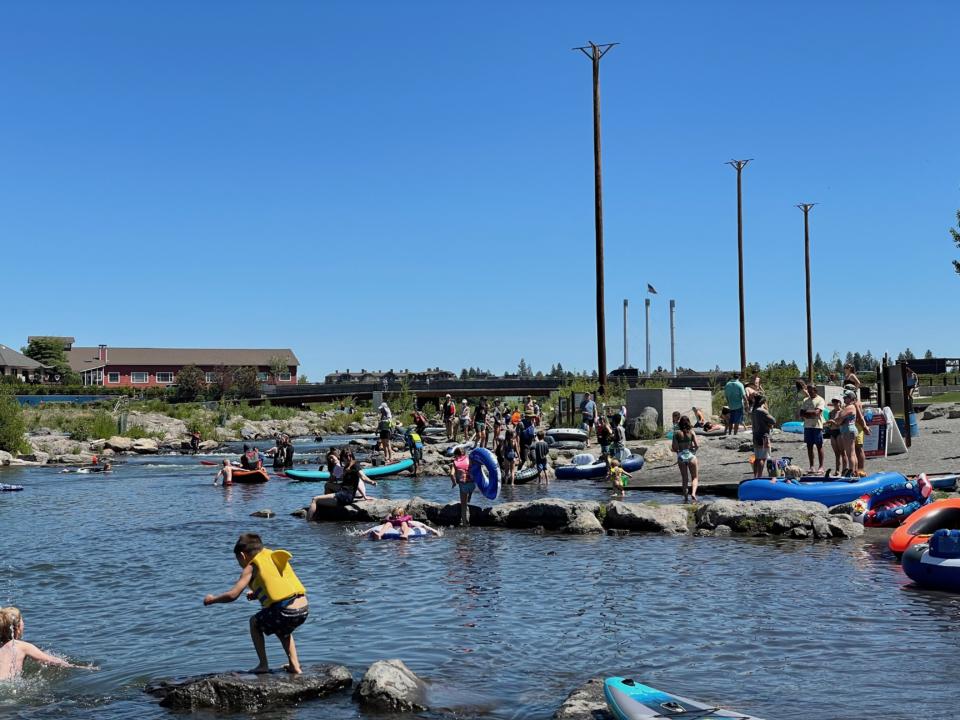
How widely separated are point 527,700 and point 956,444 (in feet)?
61.6

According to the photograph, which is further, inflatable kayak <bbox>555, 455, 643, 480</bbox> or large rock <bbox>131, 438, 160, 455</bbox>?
large rock <bbox>131, 438, 160, 455</bbox>

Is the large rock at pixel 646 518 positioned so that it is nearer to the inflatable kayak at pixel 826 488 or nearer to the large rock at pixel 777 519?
the large rock at pixel 777 519

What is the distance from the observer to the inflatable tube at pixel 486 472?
18.9 metres

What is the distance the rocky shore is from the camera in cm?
1714

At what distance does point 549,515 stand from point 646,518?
6.26ft

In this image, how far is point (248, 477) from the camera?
31.5m

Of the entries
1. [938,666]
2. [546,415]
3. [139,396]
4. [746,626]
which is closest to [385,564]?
[746,626]

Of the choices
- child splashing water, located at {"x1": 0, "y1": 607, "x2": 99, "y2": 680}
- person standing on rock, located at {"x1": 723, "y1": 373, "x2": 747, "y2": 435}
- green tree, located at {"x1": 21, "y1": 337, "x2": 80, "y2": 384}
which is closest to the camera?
child splashing water, located at {"x1": 0, "y1": 607, "x2": 99, "y2": 680}

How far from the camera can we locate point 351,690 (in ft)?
30.2

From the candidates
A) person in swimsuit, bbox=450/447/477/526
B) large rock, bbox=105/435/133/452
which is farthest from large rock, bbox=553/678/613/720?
large rock, bbox=105/435/133/452

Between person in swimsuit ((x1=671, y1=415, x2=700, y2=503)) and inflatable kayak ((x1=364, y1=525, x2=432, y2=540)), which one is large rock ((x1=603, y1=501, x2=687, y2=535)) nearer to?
person in swimsuit ((x1=671, y1=415, x2=700, y2=503))

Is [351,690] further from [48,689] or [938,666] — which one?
[938,666]

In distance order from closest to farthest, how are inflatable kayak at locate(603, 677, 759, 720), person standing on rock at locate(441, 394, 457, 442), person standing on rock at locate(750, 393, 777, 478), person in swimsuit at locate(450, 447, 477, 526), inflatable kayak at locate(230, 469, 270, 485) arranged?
inflatable kayak at locate(603, 677, 759, 720) < person in swimsuit at locate(450, 447, 477, 526) < person standing on rock at locate(750, 393, 777, 478) < inflatable kayak at locate(230, 469, 270, 485) < person standing on rock at locate(441, 394, 457, 442)

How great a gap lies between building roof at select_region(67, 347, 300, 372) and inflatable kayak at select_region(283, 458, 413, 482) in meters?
87.4
